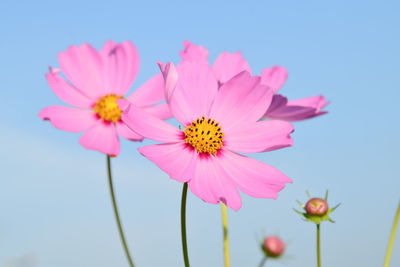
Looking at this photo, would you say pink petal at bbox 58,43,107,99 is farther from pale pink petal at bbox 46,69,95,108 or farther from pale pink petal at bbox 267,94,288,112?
pale pink petal at bbox 267,94,288,112

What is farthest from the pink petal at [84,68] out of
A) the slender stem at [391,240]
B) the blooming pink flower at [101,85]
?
the slender stem at [391,240]

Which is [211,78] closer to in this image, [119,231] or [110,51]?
[119,231]

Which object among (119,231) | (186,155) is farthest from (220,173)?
(119,231)

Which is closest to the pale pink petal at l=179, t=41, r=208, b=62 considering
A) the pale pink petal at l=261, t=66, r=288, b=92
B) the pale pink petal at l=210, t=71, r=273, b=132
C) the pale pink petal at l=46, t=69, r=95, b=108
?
the pale pink petal at l=210, t=71, r=273, b=132

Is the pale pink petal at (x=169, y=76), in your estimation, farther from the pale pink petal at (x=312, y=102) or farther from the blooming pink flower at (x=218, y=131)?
the pale pink petal at (x=312, y=102)

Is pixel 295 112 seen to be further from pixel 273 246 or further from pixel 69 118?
pixel 69 118

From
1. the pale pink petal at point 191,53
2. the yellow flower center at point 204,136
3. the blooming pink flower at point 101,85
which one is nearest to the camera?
the yellow flower center at point 204,136
